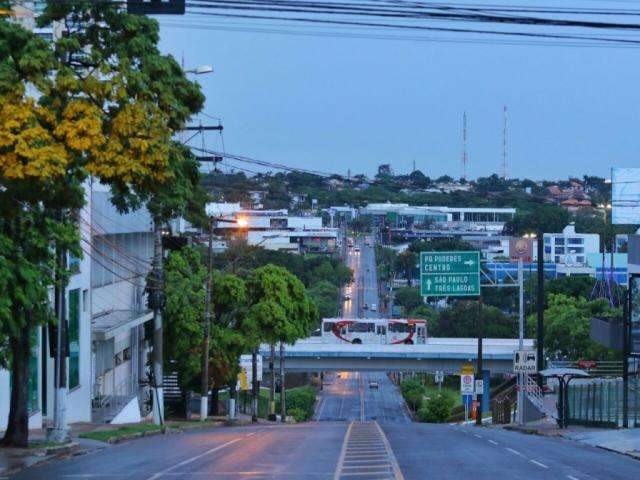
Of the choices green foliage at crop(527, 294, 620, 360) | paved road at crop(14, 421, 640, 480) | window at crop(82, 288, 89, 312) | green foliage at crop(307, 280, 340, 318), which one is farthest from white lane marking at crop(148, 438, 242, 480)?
green foliage at crop(307, 280, 340, 318)

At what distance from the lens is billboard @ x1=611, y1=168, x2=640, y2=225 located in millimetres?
92250

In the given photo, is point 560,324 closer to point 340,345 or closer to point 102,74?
point 340,345

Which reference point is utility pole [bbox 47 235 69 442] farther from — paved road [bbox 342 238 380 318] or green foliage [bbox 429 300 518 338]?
paved road [bbox 342 238 380 318]

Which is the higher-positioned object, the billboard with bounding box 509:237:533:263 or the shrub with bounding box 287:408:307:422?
the billboard with bounding box 509:237:533:263

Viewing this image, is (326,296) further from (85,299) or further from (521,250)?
(85,299)

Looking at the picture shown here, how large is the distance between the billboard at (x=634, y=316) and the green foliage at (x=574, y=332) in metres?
31.8

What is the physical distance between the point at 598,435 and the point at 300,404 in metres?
49.6

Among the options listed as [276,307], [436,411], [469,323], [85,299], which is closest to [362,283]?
[469,323]

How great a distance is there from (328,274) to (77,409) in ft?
270

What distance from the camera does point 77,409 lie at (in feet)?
139

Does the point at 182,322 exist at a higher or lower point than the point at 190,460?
higher

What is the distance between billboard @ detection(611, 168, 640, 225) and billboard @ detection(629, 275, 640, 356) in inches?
1935

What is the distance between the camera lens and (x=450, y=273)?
56.2 meters

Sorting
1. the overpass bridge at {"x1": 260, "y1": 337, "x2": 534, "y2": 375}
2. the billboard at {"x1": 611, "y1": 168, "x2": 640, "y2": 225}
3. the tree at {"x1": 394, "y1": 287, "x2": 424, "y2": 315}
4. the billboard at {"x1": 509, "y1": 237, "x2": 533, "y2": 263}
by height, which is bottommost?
the overpass bridge at {"x1": 260, "y1": 337, "x2": 534, "y2": 375}
